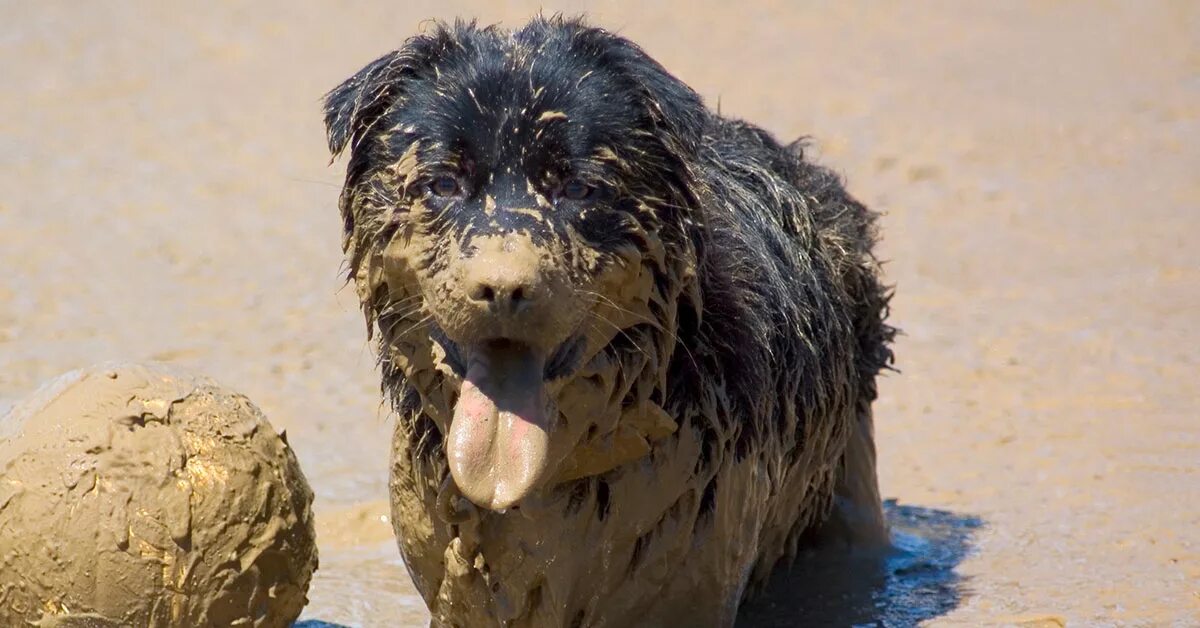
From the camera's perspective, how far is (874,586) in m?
7.03

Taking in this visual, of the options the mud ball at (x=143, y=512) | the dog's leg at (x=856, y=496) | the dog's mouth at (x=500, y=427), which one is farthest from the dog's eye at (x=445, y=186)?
the dog's leg at (x=856, y=496)

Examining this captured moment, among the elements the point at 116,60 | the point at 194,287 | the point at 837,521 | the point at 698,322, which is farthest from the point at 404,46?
the point at 116,60

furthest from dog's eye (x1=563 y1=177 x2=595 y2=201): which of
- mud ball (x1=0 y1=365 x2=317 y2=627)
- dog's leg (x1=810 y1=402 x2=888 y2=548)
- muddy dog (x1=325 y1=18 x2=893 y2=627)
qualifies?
dog's leg (x1=810 y1=402 x2=888 y2=548)

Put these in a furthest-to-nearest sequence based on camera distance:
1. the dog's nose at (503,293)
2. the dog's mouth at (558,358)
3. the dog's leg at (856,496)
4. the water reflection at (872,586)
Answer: the dog's leg at (856,496), the water reflection at (872,586), the dog's mouth at (558,358), the dog's nose at (503,293)

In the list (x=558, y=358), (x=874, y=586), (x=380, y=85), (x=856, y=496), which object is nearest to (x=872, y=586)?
(x=874, y=586)

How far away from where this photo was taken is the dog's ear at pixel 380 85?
4688 mm

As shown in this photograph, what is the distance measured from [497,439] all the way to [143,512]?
4.89ft

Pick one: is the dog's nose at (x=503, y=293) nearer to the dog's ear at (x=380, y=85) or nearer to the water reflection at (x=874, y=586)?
the dog's ear at (x=380, y=85)

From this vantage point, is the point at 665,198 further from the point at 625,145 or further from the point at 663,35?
the point at 663,35

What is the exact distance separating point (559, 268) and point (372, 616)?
9.22ft

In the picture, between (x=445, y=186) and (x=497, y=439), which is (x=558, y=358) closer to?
(x=497, y=439)

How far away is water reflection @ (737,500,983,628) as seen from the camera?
661 centimetres

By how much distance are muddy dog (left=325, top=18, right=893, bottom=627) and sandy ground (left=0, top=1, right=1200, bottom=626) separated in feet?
3.84

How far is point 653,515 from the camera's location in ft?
15.7
